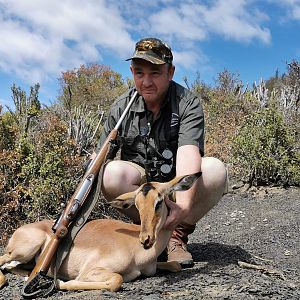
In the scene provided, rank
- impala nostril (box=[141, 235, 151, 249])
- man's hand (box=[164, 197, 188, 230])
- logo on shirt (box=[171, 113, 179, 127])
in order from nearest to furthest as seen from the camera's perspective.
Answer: impala nostril (box=[141, 235, 151, 249]) < man's hand (box=[164, 197, 188, 230]) < logo on shirt (box=[171, 113, 179, 127])

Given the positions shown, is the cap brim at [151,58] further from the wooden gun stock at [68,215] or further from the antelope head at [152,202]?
the antelope head at [152,202]

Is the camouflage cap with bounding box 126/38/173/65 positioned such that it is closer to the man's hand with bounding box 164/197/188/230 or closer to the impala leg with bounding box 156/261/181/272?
the man's hand with bounding box 164/197/188/230

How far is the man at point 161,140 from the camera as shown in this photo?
493cm

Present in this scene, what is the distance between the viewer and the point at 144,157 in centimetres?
544

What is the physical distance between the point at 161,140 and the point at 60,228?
1434 millimetres

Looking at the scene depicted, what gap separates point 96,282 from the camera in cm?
411

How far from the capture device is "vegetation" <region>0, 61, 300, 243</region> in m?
7.46

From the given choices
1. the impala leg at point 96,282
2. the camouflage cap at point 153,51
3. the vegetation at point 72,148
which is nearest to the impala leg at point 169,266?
the impala leg at point 96,282

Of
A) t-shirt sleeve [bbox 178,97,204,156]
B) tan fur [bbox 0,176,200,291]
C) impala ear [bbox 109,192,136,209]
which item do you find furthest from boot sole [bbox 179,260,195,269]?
t-shirt sleeve [bbox 178,97,204,156]

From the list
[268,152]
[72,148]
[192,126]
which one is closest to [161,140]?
[192,126]

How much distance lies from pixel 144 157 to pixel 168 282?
156 centimetres

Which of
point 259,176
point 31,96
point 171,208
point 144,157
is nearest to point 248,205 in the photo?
point 259,176

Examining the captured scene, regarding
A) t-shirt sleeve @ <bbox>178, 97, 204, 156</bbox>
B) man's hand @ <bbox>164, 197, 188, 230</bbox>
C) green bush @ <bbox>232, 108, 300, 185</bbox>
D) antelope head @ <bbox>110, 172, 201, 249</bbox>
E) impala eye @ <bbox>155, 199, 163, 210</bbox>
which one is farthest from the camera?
green bush @ <bbox>232, 108, 300, 185</bbox>

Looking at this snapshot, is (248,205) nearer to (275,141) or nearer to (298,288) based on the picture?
(275,141)
